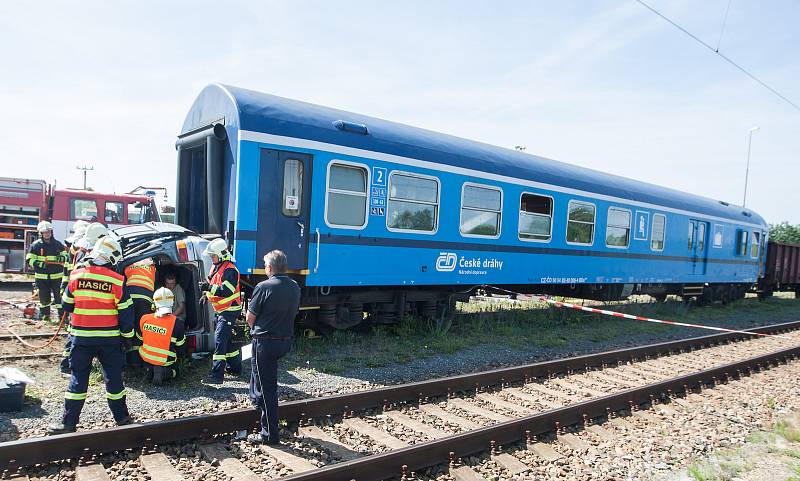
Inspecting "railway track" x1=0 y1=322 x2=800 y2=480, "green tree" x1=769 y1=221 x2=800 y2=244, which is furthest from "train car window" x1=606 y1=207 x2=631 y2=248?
"green tree" x1=769 y1=221 x2=800 y2=244

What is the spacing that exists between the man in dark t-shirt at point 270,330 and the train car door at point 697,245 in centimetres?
1468

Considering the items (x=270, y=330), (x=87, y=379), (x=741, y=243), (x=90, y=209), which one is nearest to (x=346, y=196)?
(x=270, y=330)

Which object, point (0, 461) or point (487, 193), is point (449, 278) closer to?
point (487, 193)

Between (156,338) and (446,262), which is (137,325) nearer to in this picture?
(156,338)

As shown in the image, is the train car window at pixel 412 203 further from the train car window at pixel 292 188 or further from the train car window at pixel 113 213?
the train car window at pixel 113 213

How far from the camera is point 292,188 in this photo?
7.64 metres

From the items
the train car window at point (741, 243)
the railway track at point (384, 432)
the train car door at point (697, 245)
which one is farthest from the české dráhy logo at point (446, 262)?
the train car window at point (741, 243)

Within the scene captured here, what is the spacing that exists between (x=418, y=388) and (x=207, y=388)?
2.41 meters

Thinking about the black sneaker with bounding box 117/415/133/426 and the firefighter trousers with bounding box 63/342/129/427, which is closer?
the firefighter trousers with bounding box 63/342/129/427

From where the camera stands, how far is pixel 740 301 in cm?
2080

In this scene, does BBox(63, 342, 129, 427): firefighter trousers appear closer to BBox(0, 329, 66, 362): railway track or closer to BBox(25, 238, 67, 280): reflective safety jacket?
BBox(0, 329, 66, 362): railway track

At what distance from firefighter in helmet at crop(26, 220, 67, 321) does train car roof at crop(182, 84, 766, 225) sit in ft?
12.7

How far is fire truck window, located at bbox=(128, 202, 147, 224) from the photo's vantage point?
53.9ft

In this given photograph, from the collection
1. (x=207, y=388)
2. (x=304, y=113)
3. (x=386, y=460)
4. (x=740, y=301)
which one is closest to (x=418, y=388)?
(x=386, y=460)
